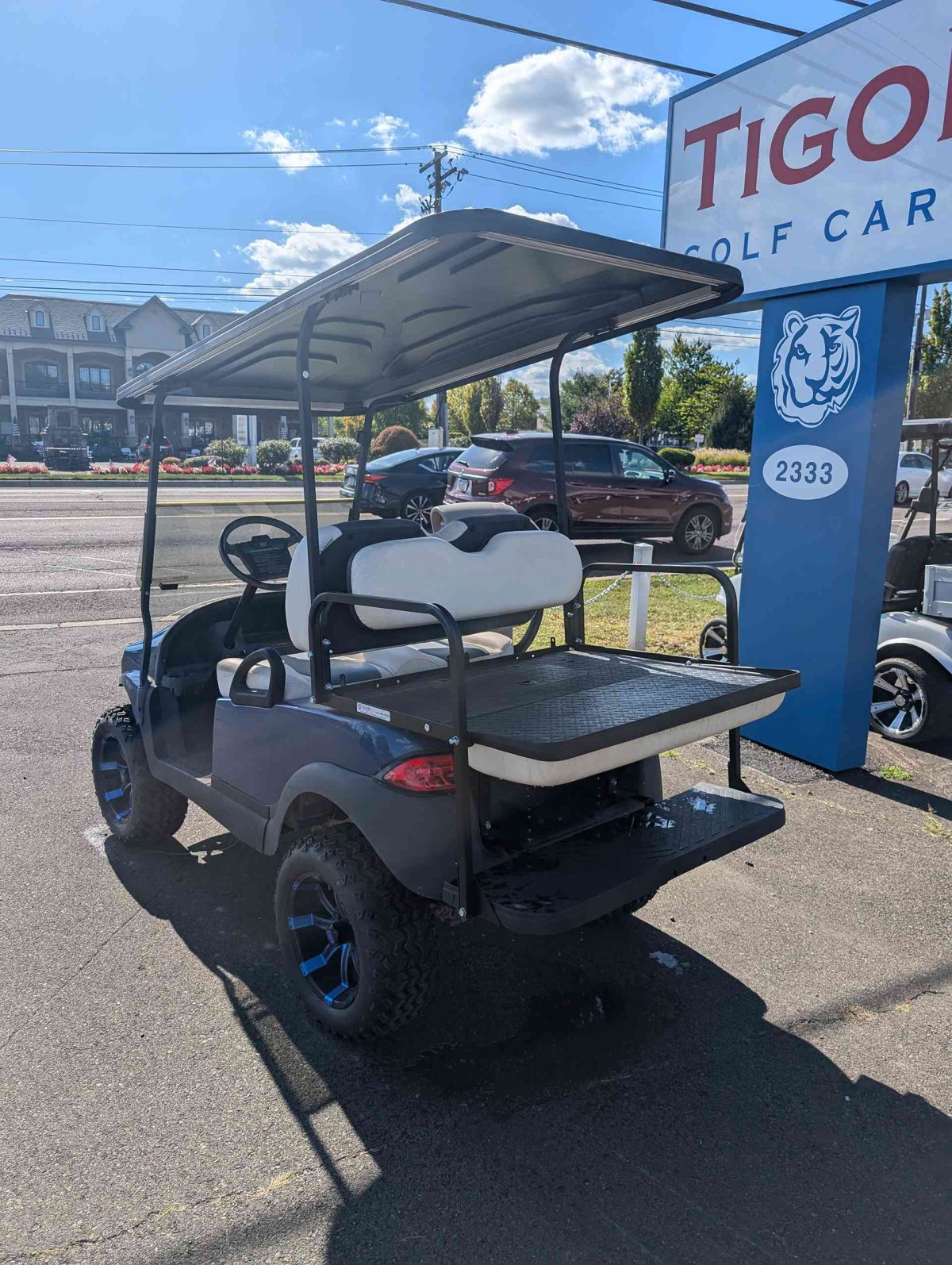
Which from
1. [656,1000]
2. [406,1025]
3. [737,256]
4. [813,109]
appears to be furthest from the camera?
[737,256]

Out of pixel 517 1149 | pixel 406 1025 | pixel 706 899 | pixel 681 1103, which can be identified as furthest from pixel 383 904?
pixel 706 899

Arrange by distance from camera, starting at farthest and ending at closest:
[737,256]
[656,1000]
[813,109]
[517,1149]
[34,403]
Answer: [34,403], [737,256], [813,109], [656,1000], [517,1149]

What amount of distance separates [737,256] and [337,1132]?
5063 mm

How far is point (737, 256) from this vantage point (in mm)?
5242

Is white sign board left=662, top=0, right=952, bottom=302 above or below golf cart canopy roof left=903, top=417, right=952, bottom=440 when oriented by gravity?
above

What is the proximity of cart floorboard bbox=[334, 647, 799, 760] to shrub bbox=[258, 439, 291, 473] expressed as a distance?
101ft

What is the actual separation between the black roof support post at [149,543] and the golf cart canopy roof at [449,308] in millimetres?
114

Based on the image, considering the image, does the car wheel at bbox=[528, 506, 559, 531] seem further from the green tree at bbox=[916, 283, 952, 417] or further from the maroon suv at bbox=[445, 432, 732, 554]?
the green tree at bbox=[916, 283, 952, 417]

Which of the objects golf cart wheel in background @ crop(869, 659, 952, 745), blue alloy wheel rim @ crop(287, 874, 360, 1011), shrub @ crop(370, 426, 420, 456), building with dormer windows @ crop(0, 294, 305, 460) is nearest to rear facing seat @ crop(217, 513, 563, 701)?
blue alloy wheel rim @ crop(287, 874, 360, 1011)

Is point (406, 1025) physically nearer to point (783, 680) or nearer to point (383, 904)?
point (383, 904)

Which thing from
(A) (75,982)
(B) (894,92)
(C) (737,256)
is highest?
(B) (894,92)

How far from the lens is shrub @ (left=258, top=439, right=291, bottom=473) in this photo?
32.9 meters

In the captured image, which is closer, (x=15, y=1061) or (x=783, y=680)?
(x=15, y=1061)

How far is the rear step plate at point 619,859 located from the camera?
2.24 metres
